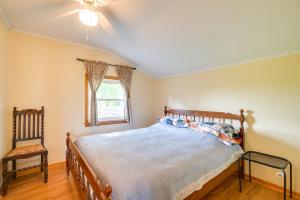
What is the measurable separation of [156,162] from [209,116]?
187 centimetres

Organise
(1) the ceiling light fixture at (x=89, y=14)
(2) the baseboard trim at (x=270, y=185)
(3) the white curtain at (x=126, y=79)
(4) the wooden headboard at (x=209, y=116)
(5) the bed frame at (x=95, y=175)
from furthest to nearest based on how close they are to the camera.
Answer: (3) the white curtain at (x=126, y=79), (4) the wooden headboard at (x=209, y=116), (2) the baseboard trim at (x=270, y=185), (1) the ceiling light fixture at (x=89, y=14), (5) the bed frame at (x=95, y=175)

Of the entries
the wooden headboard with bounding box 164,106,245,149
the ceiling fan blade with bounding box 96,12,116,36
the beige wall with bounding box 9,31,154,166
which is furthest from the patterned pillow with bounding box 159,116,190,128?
the ceiling fan blade with bounding box 96,12,116,36

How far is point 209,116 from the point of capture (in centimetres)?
310

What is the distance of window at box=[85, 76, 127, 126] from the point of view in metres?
3.63

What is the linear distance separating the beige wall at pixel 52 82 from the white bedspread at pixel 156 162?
1040mm

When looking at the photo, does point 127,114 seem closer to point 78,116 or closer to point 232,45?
point 78,116

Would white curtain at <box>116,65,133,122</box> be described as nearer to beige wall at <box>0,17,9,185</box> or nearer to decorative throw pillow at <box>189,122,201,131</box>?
decorative throw pillow at <box>189,122,201,131</box>

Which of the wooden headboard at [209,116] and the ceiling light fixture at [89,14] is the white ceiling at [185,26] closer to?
the ceiling light fixture at [89,14]

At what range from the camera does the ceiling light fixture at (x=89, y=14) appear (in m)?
1.73

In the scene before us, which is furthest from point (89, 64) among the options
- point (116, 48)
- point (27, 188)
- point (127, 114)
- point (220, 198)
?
point (220, 198)

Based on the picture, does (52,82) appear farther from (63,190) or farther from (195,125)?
(195,125)

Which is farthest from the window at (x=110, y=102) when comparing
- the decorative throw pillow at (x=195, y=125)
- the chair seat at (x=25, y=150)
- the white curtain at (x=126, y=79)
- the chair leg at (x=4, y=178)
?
the decorative throw pillow at (x=195, y=125)

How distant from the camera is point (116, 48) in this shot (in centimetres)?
345

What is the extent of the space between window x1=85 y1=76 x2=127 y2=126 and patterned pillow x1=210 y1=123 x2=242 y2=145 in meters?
2.35
